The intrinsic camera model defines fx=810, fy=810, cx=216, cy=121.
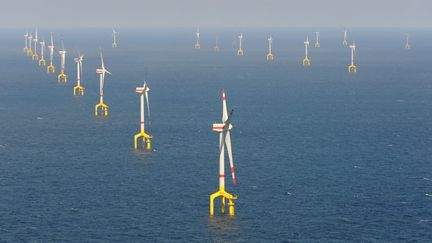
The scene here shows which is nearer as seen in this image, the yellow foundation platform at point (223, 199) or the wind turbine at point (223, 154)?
the wind turbine at point (223, 154)

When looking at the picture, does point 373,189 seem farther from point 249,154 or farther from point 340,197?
point 249,154

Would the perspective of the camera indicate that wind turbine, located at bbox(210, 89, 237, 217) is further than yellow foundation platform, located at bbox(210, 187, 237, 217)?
No

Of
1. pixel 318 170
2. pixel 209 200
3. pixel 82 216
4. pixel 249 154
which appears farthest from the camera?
pixel 249 154

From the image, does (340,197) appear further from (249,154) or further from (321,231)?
(249,154)

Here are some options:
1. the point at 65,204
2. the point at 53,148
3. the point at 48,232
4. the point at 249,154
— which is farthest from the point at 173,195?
the point at 53,148

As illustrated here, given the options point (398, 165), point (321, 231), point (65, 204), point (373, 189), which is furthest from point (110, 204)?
point (398, 165)

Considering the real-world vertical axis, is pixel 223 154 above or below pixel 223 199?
above

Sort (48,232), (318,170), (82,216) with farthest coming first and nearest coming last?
(318,170), (82,216), (48,232)

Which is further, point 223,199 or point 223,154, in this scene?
point 223,199

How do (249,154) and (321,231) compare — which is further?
(249,154)
